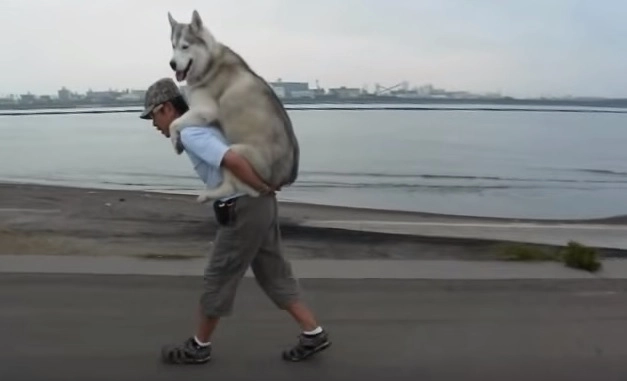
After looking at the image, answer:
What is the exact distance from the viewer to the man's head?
4.30 meters

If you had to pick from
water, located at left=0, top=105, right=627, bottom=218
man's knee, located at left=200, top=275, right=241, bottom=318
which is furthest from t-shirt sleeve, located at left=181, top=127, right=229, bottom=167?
water, located at left=0, top=105, right=627, bottom=218

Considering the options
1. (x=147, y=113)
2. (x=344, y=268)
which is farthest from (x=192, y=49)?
(x=344, y=268)

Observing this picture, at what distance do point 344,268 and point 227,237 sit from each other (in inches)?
108

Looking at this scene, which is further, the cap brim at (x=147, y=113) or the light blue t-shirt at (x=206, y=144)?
the cap brim at (x=147, y=113)

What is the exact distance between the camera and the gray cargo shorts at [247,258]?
168 inches

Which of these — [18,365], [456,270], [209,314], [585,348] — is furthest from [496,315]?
[18,365]

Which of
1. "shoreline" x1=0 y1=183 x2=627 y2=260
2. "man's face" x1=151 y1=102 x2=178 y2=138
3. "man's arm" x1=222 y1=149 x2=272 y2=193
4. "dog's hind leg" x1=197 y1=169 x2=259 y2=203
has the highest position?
"man's face" x1=151 y1=102 x2=178 y2=138

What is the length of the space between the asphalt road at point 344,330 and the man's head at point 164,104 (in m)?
1.33

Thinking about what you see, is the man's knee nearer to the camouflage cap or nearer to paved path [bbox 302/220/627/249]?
the camouflage cap

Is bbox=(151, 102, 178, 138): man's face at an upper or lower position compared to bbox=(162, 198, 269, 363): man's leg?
upper

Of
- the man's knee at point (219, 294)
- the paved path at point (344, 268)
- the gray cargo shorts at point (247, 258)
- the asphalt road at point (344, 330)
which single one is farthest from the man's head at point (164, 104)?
the paved path at point (344, 268)

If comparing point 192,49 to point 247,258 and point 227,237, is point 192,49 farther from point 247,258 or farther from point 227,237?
point 247,258

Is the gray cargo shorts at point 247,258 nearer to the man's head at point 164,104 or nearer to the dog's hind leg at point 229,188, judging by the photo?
the dog's hind leg at point 229,188

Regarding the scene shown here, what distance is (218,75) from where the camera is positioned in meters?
4.18
